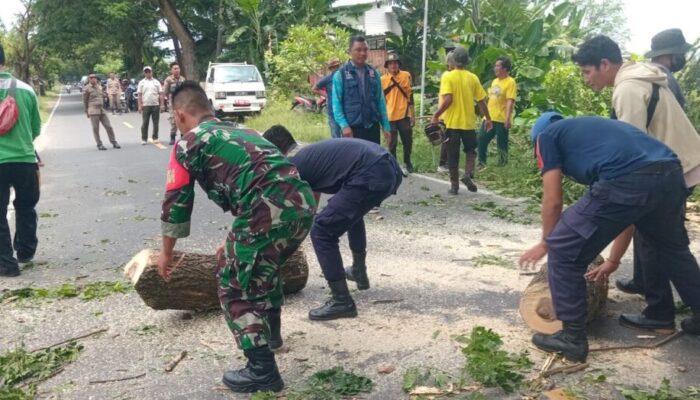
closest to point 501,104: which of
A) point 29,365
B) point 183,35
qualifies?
point 29,365

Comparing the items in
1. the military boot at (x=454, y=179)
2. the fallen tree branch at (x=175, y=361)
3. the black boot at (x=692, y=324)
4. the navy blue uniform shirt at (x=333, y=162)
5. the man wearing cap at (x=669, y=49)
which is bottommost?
the fallen tree branch at (x=175, y=361)

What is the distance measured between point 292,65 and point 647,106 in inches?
705

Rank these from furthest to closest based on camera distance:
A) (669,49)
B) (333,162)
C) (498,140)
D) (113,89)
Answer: (113,89)
(498,140)
(669,49)
(333,162)

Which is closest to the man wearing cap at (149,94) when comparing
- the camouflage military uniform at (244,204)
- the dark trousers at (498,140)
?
the dark trousers at (498,140)

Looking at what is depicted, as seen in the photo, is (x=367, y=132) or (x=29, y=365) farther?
(x=367, y=132)

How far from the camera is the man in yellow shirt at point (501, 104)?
9828 millimetres

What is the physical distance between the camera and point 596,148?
345 cm

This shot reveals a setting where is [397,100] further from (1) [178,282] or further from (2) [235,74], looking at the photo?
(2) [235,74]

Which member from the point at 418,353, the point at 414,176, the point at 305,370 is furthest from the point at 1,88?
the point at 414,176

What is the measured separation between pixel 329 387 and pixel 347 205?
47.4 inches

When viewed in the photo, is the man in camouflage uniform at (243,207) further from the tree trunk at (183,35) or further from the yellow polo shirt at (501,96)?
the tree trunk at (183,35)

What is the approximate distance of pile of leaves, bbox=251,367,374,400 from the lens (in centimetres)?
338

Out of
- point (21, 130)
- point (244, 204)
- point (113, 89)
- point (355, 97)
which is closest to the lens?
point (244, 204)

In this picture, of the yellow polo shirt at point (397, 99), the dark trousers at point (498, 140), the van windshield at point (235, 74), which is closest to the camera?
the yellow polo shirt at point (397, 99)
